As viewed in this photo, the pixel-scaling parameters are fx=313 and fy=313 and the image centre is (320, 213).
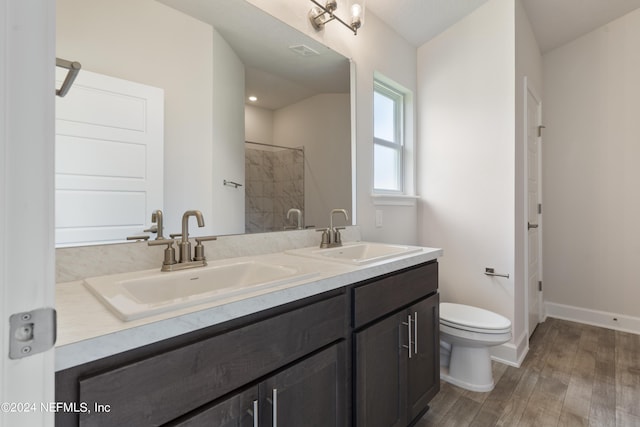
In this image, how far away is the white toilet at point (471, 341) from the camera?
1.74 metres

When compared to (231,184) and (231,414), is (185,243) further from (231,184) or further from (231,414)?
(231,414)

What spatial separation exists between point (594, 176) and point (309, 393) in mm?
3222

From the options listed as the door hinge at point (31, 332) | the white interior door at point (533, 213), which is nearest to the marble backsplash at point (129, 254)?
the door hinge at point (31, 332)

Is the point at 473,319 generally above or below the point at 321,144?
below

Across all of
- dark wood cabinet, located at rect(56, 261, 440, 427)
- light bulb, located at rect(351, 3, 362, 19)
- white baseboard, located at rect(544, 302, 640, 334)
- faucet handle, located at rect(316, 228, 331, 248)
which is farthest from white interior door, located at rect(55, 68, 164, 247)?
white baseboard, located at rect(544, 302, 640, 334)

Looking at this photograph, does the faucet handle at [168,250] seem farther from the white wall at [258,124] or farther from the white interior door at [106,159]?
the white wall at [258,124]

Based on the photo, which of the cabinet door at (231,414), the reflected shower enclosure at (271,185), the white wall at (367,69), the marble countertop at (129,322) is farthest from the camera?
the white wall at (367,69)

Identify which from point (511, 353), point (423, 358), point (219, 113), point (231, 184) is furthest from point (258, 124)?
point (511, 353)

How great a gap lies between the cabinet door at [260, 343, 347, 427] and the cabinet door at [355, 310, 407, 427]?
0.09m

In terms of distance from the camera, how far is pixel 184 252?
1.10m

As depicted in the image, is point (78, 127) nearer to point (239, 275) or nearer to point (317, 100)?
point (239, 275)

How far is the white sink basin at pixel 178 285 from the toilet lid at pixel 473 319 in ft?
4.00

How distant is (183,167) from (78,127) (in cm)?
34

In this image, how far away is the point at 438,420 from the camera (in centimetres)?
159
